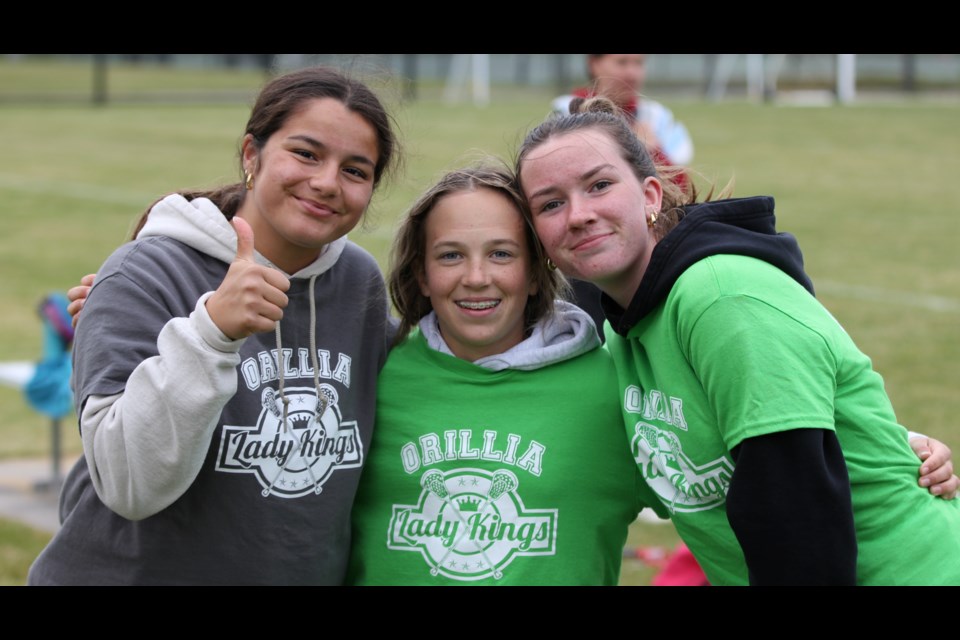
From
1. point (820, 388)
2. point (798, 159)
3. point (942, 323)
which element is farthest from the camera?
point (798, 159)

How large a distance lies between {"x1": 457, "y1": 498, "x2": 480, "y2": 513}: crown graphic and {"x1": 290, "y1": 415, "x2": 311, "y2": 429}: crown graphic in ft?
1.38

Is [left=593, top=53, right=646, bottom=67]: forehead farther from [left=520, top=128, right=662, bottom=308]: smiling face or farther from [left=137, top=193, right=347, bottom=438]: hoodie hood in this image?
[left=137, top=193, right=347, bottom=438]: hoodie hood

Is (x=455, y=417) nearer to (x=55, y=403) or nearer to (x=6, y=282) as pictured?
(x=55, y=403)

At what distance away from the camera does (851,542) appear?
7.66ft

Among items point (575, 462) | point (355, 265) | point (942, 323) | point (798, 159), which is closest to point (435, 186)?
point (355, 265)

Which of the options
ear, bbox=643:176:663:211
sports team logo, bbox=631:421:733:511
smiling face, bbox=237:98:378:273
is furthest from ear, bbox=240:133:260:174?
sports team logo, bbox=631:421:733:511

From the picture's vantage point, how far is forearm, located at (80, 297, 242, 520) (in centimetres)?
234

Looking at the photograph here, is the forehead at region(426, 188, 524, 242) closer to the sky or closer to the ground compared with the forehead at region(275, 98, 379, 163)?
closer to the ground

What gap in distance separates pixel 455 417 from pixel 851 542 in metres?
1.01

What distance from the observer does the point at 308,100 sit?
277 cm

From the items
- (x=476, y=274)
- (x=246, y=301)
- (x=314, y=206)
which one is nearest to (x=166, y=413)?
(x=246, y=301)

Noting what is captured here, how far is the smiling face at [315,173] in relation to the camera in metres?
2.71

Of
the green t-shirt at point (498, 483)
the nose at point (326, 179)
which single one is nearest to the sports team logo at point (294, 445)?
the green t-shirt at point (498, 483)

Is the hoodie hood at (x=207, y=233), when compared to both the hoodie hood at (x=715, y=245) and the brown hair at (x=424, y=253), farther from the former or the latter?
the hoodie hood at (x=715, y=245)
